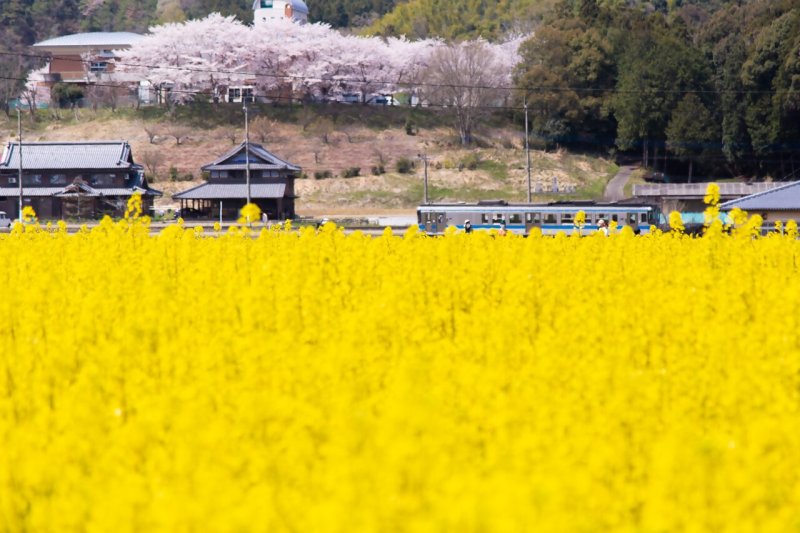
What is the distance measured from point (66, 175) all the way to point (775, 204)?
3108cm

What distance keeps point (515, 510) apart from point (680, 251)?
907 cm

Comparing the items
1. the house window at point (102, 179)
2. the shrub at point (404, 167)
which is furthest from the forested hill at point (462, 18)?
the house window at point (102, 179)

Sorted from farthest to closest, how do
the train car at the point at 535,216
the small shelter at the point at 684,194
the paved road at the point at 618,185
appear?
the paved road at the point at 618,185 < the small shelter at the point at 684,194 < the train car at the point at 535,216

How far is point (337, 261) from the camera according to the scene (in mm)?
9586

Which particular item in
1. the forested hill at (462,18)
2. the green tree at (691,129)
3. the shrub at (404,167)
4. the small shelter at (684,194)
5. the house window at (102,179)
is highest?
the forested hill at (462,18)

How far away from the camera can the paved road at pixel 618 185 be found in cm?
4984

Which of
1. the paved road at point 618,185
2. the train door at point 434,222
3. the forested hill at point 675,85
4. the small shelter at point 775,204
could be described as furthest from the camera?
the paved road at point 618,185

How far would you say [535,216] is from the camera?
3244 cm

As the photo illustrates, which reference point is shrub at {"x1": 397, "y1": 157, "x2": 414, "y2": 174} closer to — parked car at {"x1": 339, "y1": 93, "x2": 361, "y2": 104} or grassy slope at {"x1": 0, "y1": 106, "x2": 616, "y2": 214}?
grassy slope at {"x1": 0, "y1": 106, "x2": 616, "y2": 214}

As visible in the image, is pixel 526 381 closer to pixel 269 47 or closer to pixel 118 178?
pixel 118 178

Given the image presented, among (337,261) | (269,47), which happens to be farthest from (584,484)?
(269,47)

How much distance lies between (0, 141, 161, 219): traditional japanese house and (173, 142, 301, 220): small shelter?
283 cm

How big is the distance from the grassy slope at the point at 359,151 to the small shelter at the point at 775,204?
20.9 meters

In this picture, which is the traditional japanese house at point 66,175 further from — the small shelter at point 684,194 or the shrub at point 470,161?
the small shelter at point 684,194
